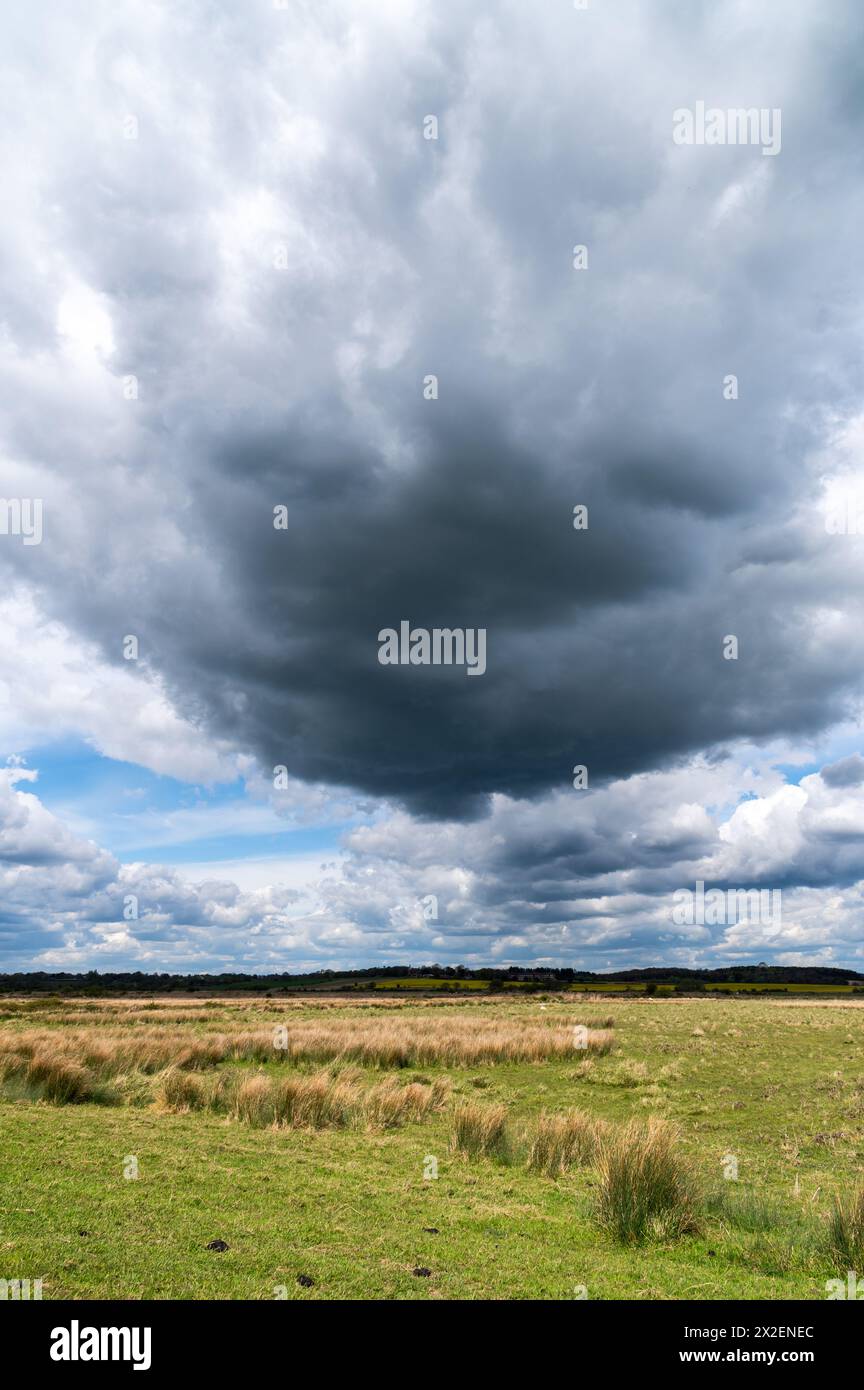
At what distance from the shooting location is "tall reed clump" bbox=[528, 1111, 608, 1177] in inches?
486

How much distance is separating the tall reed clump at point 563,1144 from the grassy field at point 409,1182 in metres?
0.05

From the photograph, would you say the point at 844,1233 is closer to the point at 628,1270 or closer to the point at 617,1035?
the point at 628,1270

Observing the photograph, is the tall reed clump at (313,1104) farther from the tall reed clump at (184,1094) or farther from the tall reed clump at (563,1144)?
the tall reed clump at (563,1144)

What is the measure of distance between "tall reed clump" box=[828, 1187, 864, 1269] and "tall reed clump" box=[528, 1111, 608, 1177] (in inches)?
157

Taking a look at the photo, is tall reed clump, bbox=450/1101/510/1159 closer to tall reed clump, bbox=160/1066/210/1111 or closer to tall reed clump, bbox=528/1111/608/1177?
tall reed clump, bbox=528/1111/608/1177

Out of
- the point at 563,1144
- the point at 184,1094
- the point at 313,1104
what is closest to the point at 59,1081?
the point at 184,1094

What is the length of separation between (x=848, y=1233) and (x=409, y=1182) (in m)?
5.62

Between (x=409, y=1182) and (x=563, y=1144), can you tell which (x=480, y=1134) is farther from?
(x=409, y=1182)

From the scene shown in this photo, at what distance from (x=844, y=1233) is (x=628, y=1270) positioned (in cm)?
265

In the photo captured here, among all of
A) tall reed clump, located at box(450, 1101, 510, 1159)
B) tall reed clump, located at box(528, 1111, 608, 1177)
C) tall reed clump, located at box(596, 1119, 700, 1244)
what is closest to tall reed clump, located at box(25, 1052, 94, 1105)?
tall reed clump, located at box(450, 1101, 510, 1159)

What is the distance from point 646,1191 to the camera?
9.42 metres
